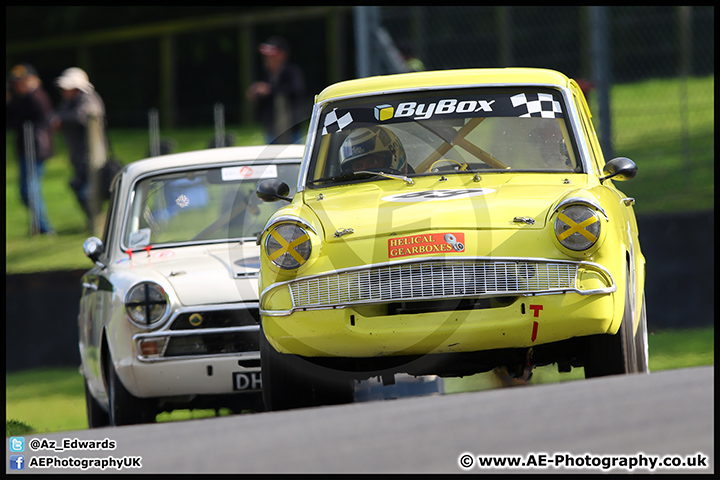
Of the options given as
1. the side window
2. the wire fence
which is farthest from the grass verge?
the side window

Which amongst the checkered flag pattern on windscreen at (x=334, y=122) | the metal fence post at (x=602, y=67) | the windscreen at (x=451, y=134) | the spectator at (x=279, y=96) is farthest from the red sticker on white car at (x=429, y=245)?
the spectator at (x=279, y=96)

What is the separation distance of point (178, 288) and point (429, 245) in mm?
1799

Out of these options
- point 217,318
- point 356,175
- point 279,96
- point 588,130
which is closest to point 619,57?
point 279,96

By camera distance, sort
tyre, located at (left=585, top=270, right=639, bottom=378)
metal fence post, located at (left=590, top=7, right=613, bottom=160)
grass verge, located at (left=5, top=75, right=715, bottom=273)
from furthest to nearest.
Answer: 1. grass verge, located at (left=5, top=75, right=715, bottom=273)
2. metal fence post, located at (left=590, top=7, right=613, bottom=160)
3. tyre, located at (left=585, top=270, right=639, bottom=378)

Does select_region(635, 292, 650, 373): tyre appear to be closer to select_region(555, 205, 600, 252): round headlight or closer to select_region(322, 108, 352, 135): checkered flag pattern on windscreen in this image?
select_region(555, 205, 600, 252): round headlight

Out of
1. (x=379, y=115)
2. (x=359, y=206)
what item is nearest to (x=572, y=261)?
(x=359, y=206)

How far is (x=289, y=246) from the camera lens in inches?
200

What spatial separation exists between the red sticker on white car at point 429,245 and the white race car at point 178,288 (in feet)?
4.69

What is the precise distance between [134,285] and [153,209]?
111cm

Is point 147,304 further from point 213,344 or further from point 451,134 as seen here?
point 451,134

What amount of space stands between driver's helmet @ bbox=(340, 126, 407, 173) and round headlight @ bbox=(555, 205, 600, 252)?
4.17 feet

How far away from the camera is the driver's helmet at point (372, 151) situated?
6004mm

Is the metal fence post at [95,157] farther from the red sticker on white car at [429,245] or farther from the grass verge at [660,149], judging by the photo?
the red sticker on white car at [429,245]

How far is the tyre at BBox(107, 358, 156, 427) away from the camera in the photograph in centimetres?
612
